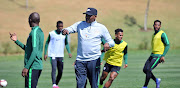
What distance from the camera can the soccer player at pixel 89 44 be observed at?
870 centimetres

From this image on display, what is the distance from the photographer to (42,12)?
85.4 meters

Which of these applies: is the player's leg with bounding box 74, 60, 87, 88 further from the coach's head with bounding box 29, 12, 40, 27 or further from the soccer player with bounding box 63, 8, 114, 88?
the coach's head with bounding box 29, 12, 40, 27

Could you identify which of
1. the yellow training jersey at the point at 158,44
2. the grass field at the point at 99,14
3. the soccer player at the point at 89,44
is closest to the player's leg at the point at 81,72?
the soccer player at the point at 89,44

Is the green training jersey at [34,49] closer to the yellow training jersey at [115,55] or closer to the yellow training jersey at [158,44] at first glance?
the yellow training jersey at [115,55]

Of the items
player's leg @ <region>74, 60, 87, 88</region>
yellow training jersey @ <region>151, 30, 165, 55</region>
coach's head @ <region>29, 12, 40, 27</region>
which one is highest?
coach's head @ <region>29, 12, 40, 27</region>

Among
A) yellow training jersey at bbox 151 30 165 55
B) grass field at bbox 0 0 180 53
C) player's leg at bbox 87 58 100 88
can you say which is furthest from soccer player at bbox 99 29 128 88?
grass field at bbox 0 0 180 53

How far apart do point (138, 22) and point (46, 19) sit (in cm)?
1854

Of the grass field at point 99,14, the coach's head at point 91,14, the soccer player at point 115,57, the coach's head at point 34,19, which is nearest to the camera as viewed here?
the coach's head at point 34,19

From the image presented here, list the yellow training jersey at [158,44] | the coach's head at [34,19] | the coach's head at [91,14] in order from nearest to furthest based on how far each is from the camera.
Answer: the coach's head at [34,19] < the coach's head at [91,14] < the yellow training jersey at [158,44]

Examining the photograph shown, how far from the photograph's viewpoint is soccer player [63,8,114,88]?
28.6 feet

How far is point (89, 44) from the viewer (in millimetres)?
8711

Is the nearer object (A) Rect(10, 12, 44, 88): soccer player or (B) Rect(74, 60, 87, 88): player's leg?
(A) Rect(10, 12, 44, 88): soccer player

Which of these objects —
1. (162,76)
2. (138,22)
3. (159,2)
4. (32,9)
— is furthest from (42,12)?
(162,76)

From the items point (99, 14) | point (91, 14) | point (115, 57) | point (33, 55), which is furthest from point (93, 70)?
point (99, 14)
